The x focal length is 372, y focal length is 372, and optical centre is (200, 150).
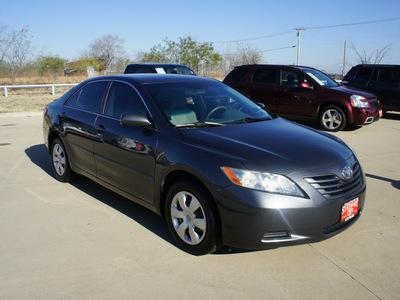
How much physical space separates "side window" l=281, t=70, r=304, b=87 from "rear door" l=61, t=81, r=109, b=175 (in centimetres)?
653

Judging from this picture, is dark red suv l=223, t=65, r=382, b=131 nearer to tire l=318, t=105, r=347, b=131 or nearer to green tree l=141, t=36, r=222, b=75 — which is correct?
tire l=318, t=105, r=347, b=131

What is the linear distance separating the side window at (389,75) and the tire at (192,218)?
35.3 feet

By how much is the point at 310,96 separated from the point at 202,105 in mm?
6326

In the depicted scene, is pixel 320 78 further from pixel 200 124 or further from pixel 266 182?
pixel 266 182

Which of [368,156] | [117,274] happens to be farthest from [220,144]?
[368,156]

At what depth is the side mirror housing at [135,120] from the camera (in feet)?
11.9

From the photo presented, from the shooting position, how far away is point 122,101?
4.21 metres

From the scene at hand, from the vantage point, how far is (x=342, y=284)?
289 cm

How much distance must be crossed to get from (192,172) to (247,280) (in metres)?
0.97

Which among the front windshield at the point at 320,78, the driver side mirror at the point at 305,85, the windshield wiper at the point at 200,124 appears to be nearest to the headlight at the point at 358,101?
the front windshield at the point at 320,78

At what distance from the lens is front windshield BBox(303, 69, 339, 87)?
32.5 ft

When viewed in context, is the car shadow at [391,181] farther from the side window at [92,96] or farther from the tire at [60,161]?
the tire at [60,161]

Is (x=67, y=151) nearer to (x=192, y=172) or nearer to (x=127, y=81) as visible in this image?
(x=127, y=81)

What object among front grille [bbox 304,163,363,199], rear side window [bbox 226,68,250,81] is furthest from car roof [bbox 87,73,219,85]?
rear side window [bbox 226,68,250,81]
